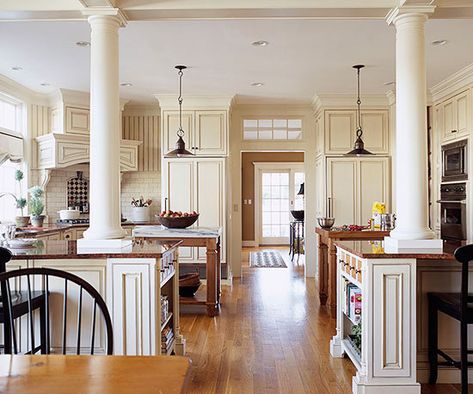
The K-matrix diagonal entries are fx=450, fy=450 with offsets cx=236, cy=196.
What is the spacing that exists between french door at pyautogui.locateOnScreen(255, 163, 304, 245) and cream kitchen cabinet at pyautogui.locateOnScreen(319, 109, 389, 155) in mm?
5192

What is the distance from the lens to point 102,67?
2.90 meters

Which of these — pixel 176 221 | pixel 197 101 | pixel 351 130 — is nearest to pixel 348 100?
pixel 351 130

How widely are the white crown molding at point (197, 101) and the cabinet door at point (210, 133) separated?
10cm

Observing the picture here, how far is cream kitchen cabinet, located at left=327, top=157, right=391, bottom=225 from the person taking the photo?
640cm

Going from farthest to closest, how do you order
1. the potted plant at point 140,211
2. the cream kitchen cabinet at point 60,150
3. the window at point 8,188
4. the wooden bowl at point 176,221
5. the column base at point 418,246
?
the potted plant at point 140,211 < the cream kitchen cabinet at point 60,150 < the window at point 8,188 < the wooden bowl at point 176,221 < the column base at point 418,246

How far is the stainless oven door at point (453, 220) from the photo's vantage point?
515 centimetres

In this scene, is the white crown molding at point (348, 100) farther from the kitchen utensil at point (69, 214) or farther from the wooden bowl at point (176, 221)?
the kitchen utensil at point (69, 214)

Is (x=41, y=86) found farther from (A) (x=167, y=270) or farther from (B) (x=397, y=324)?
(B) (x=397, y=324)

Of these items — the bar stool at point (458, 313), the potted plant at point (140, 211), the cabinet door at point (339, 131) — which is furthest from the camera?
the potted plant at point (140, 211)

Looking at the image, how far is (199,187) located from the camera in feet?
21.0

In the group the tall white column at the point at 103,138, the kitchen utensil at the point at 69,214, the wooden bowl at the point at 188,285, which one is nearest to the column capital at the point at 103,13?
the tall white column at the point at 103,138

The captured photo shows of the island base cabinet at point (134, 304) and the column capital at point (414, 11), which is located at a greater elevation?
the column capital at point (414, 11)

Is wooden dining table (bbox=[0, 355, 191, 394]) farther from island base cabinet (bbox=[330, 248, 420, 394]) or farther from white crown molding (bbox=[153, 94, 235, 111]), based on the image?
white crown molding (bbox=[153, 94, 235, 111])

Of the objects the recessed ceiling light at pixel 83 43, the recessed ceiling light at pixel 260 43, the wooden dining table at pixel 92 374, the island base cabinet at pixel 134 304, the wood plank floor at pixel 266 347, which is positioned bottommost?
the wood plank floor at pixel 266 347
